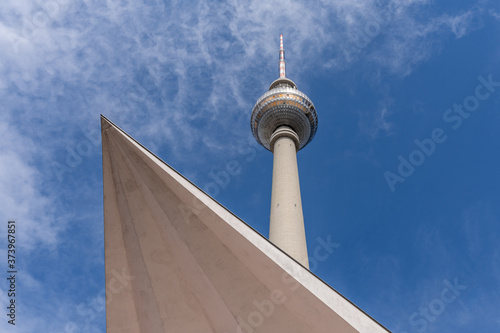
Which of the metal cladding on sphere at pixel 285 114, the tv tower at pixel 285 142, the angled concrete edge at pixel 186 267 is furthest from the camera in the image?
the metal cladding on sphere at pixel 285 114

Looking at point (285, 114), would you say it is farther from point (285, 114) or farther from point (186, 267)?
point (186, 267)

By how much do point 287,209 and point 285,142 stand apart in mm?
13970

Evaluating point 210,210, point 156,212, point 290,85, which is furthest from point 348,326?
point 290,85

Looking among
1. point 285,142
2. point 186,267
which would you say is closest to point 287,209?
point 285,142

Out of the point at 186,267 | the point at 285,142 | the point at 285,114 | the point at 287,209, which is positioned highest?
the point at 285,114

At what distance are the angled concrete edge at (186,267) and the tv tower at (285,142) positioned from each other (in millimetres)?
22484

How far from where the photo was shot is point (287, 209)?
37.8 meters

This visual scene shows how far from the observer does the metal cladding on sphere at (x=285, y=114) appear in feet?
178

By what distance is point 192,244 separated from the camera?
1264 centimetres

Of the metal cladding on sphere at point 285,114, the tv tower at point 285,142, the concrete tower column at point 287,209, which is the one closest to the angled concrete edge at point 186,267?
the concrete tower column at point 287,209

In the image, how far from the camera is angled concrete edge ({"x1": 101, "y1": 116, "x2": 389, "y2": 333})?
1035 centimetres

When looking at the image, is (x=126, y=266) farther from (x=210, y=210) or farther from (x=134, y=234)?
(x=210, y=210)

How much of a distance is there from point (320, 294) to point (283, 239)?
25.5m

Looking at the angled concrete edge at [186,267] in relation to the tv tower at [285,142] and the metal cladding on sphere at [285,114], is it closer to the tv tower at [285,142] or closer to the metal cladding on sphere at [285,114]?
the tv tower at [285,142]
